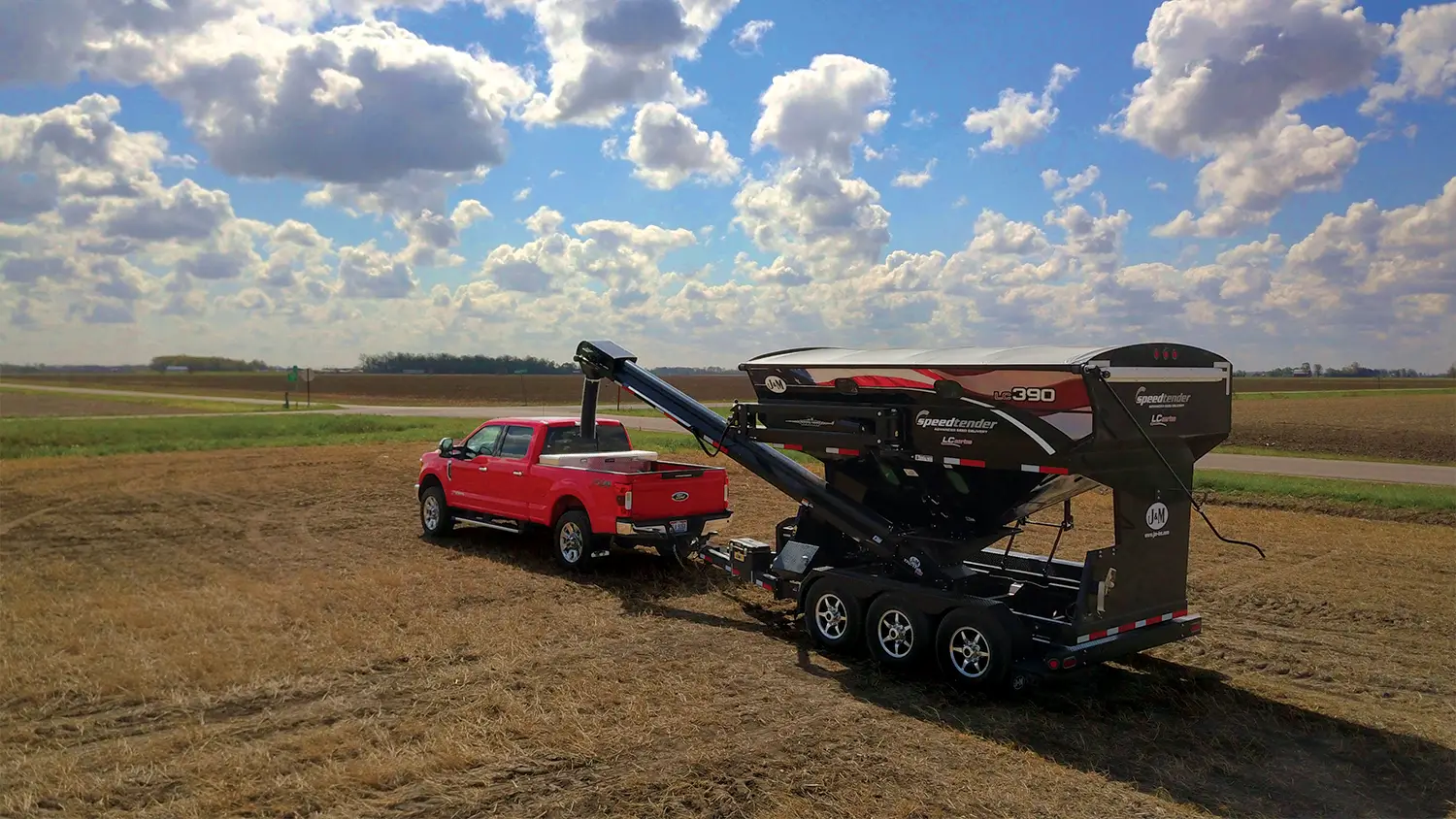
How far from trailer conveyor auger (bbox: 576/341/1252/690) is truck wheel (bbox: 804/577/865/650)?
1cm

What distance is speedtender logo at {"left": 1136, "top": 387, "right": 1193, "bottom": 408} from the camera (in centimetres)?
746

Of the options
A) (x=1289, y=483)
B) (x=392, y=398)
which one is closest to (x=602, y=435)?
(x=1289, y=483)

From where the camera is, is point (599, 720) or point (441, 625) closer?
point (599, 720)

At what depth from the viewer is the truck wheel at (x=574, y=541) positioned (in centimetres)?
1176

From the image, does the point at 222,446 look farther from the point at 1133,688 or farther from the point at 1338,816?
the point at 1338,816

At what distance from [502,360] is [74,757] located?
456 ft

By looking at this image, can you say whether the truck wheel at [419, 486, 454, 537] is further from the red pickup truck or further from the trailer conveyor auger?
the trailer conveyor auger

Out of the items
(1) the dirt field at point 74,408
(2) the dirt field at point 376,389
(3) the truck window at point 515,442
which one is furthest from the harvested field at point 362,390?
(3) the truck window at point 515,442

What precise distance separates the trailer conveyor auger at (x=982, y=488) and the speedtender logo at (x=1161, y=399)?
2 centimetres

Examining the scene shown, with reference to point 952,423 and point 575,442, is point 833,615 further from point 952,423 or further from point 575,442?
point 575,442

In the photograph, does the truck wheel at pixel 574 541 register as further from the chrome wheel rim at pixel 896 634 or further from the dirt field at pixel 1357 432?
the dirt field at pixel 1357 432

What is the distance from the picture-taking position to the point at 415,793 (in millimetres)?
5535

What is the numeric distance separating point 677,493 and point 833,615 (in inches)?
135

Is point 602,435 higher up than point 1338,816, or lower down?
higher up
